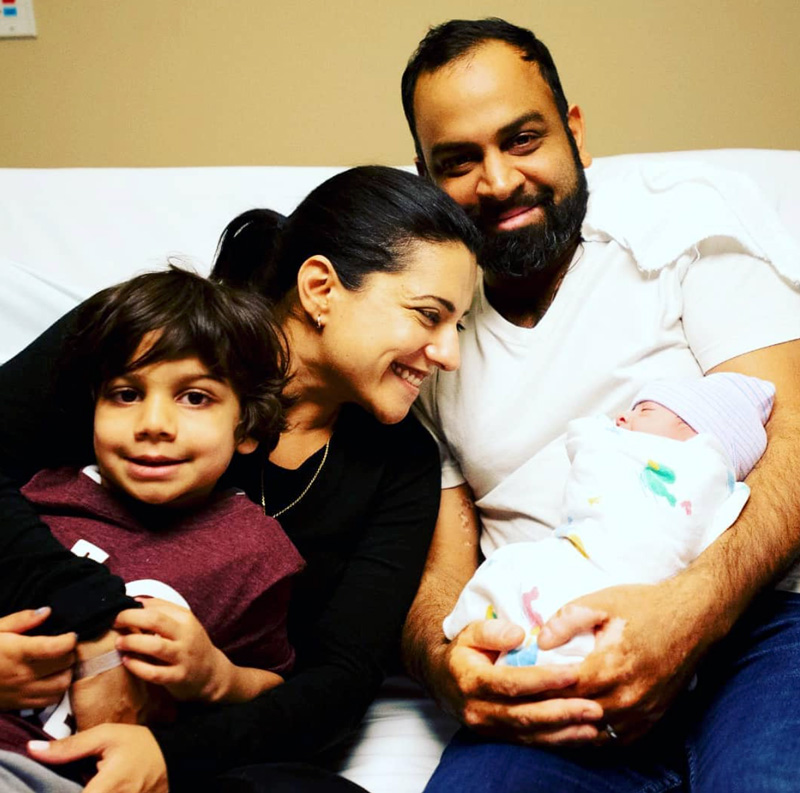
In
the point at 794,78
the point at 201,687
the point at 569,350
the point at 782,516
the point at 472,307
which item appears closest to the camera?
the point at 201,687

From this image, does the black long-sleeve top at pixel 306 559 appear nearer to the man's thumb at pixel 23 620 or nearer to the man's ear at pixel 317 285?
the man's thumb at pixel 23 620

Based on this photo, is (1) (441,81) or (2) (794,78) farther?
(2) (794,78)

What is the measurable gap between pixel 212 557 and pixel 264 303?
416mm

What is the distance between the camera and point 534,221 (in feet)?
4.84

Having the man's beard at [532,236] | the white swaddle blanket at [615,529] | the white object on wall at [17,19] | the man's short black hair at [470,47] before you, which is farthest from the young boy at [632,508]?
the white object on wall at [17,19]

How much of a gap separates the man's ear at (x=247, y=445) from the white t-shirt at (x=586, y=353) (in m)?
A: 0.39

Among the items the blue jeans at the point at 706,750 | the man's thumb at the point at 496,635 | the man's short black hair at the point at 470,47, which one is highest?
the man's short black hair at the point at 470,47

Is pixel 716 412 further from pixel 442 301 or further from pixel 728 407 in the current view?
pixel 442 301

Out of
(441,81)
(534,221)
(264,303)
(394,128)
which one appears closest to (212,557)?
(264,303)

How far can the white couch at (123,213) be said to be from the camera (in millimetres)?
1592

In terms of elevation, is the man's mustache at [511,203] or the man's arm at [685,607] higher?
the man's mustache at [511,203]

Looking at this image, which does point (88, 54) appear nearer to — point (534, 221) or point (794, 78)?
point (534, 221)

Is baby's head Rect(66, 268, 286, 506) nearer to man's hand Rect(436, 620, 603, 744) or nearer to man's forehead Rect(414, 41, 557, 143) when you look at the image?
man's hand Rect(436, 620, 603, 744)

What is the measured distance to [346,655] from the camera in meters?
1.22
